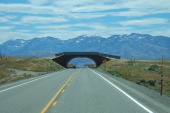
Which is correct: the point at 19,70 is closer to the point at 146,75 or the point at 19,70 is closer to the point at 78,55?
the point at 146,75

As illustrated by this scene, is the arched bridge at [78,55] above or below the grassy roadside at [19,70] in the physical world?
above

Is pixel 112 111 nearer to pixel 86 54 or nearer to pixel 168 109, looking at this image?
pixel 168 109

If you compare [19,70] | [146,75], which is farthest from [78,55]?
[146,75]

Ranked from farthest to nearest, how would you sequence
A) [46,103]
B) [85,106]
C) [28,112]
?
[46,103] → [85,106] → [28,112]

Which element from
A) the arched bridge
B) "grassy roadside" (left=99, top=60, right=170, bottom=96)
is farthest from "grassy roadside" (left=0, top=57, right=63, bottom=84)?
the arched bridge

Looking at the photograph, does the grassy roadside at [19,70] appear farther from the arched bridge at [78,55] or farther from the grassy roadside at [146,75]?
the arched bridge at [78,55]

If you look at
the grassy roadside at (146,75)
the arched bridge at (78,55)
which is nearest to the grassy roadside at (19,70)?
the grassy roadside at (146,75)

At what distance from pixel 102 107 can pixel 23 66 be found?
56.2 m

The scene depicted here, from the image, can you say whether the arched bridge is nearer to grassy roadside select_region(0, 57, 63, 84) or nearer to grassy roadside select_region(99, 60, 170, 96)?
grassy roadside select_region(0, 57, 63, 84)

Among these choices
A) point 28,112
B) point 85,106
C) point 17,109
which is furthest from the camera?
point 85,106

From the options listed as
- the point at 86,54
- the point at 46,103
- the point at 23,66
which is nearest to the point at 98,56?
the point at 86,54

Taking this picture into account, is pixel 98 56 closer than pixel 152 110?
No

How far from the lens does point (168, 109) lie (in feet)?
37.6

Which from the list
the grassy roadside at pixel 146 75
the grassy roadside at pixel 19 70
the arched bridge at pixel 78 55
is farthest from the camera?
the arched bridge at pixel 78 55
